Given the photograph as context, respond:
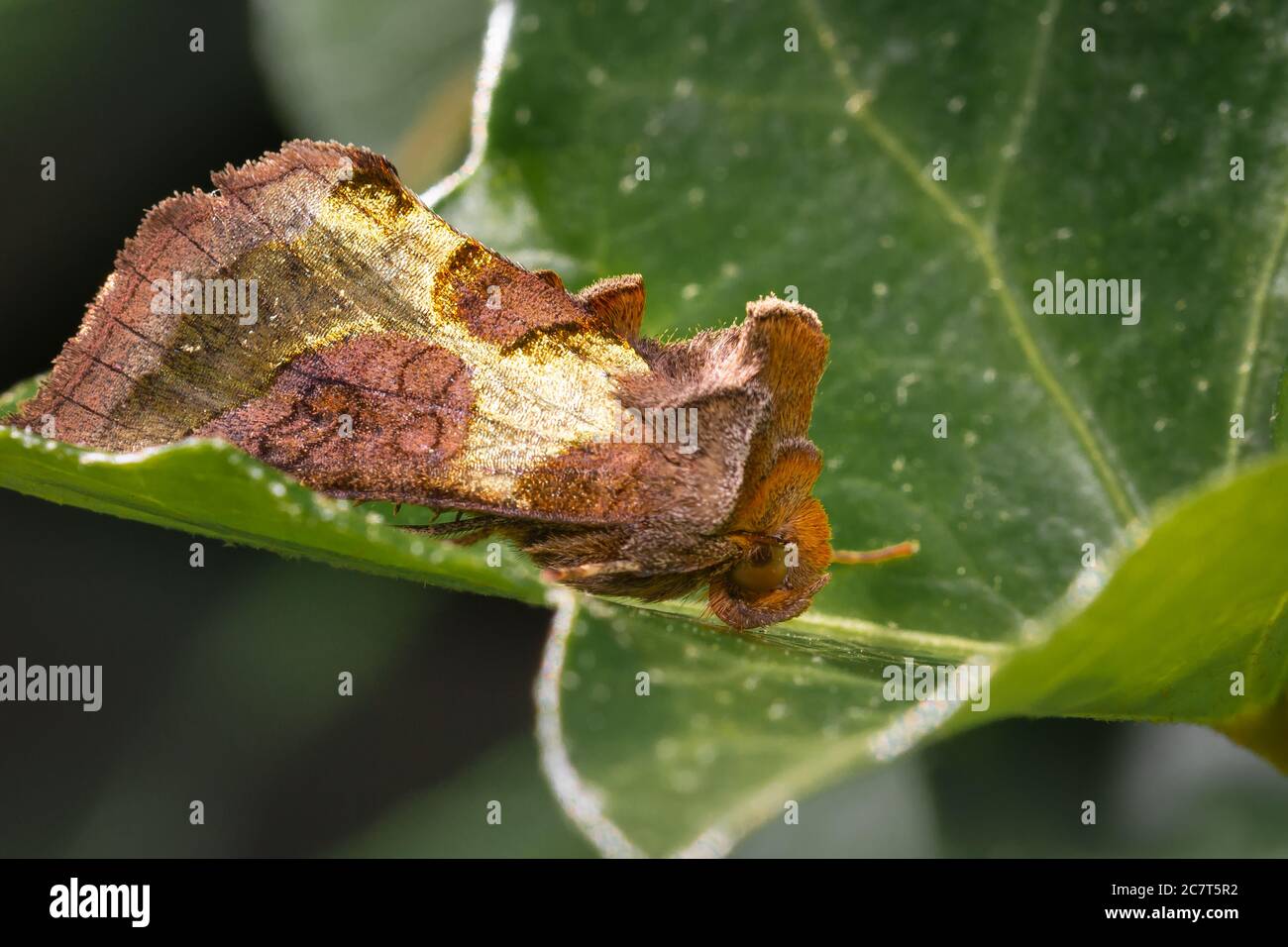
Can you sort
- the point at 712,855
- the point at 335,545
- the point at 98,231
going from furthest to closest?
1. the point at 98,231
2. the point at 335,545
3. the point at 712,855

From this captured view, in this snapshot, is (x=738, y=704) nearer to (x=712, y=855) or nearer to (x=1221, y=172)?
(x=712, y=855)

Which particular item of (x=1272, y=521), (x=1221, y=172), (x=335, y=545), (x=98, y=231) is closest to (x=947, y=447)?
(x=1221, y=172)

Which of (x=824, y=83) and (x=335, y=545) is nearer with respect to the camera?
(x=335, y=545)

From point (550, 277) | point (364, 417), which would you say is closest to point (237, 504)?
point (364, 417)

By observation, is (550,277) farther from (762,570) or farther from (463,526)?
(762,570)

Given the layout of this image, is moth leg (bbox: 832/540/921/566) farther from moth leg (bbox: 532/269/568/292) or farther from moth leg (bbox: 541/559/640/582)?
moth leg (bbox: 532/269/568/292)
